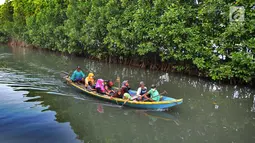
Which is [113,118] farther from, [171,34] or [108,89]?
[171,34]

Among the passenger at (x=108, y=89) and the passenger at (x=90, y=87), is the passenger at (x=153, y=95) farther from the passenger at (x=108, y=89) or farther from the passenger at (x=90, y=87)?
the passenger at (x=90, y=87)

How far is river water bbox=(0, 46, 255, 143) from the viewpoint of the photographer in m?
6.96

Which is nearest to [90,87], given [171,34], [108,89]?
[108,89]

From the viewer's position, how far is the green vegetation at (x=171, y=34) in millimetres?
12602

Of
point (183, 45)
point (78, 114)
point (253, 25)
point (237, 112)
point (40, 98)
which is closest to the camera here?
point (78, 114)

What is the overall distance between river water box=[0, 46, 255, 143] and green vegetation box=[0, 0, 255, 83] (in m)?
2.10

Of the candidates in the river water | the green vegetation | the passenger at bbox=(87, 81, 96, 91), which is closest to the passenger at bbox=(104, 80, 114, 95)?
the passenger at bbox=(87, 81, 96, 91)

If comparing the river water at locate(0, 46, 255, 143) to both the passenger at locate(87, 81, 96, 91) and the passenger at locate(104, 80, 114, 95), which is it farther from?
the passenger at locate(104, 80, 114, 95)

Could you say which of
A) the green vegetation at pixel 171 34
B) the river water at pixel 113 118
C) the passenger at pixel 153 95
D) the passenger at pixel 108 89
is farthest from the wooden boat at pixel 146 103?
the green vegetation at pixel 171 34

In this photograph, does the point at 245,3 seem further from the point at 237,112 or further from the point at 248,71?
the point at 237,112

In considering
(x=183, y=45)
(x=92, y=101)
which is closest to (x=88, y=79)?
(x=92, y=101)

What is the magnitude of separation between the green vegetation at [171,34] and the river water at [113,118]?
2.10m

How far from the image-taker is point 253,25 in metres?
11.8

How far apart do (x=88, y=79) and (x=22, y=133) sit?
5.43 meters
